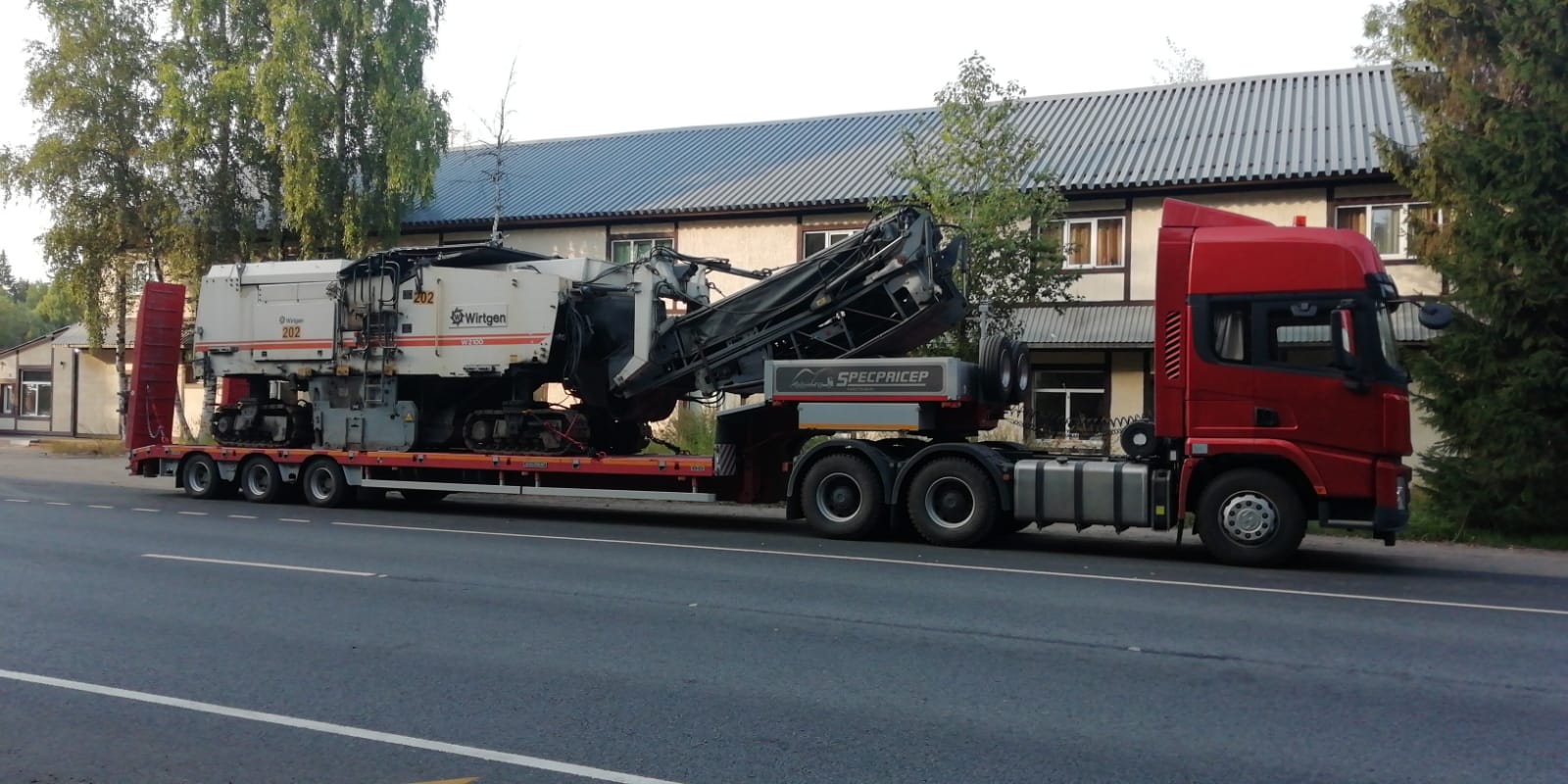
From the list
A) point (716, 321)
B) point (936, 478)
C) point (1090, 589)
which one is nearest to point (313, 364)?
point (716, 321)

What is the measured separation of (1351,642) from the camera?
8570 millimetres

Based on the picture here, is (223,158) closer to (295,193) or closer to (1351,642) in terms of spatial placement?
(295,193)

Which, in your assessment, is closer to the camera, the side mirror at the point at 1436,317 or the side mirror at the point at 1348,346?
the side mirror at the point at 1436,317

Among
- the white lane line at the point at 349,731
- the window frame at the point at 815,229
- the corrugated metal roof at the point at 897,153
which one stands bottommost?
the white lane line at the point at 349,731

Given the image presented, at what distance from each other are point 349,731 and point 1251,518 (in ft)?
29.5

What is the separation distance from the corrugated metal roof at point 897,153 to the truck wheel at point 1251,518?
37.7 feet

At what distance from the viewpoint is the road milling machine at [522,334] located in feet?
49.4

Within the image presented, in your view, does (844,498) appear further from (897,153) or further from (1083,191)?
(897,153)

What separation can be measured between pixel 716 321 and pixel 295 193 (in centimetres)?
1483

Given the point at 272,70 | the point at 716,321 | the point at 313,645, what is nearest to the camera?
the point at 313,645

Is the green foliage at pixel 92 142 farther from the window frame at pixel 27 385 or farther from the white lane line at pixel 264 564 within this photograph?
the white lane line at pixel 264 564

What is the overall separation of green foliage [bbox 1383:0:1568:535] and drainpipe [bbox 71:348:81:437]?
1477 inches

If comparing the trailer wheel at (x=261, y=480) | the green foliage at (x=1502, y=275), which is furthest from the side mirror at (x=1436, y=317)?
the trailer wheel at (x=261, y=480)

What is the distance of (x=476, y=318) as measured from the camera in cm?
1692
